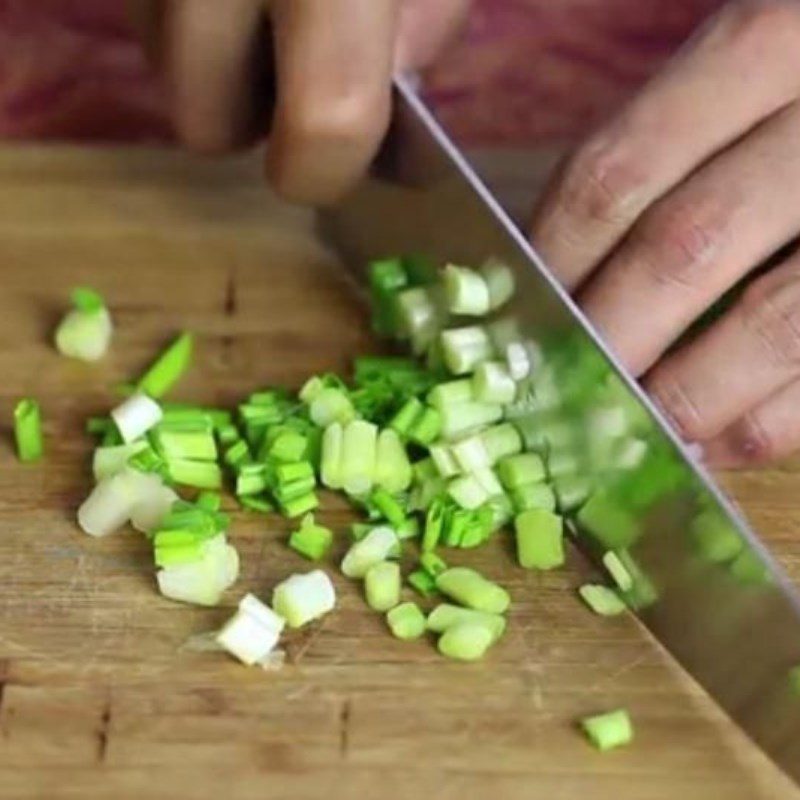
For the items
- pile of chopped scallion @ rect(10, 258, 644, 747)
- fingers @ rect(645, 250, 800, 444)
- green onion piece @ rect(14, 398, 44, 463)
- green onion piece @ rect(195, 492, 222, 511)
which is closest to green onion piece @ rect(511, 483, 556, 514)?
pile of chopped scallion @ rect(10, 258, 644, 747)

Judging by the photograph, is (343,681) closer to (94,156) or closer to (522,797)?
(522,797)

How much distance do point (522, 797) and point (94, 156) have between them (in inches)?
27.2

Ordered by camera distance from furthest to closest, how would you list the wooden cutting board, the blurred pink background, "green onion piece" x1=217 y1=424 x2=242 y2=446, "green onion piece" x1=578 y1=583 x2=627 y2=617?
the blurred pink background
"green onion piece" x1=217 y1=424 x2=242 y2=446
"green onion piece" x1=578 y1=583 x2=627 y2=617
the wooden cutting board

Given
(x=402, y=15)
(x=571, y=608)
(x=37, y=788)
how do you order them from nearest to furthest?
(x=37, y=788) < (x=571, y=608) < (x=402, y=15)

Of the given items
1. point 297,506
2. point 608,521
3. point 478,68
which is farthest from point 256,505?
point 478,68

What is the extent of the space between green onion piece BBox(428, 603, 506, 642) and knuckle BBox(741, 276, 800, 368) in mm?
258

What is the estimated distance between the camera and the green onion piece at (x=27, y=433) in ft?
4.73

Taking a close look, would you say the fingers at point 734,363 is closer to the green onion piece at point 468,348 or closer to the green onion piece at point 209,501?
the green onion piece at point 468,348

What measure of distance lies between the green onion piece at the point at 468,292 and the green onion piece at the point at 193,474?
208 mm

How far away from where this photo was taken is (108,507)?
1389 millimetres

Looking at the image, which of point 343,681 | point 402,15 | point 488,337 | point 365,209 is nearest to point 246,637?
point 343,681

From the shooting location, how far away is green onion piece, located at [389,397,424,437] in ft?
4.74

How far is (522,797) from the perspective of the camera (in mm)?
1248

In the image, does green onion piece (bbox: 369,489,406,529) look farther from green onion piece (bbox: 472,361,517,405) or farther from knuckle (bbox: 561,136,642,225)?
knuckle (bbox: 561,136,642,225)
